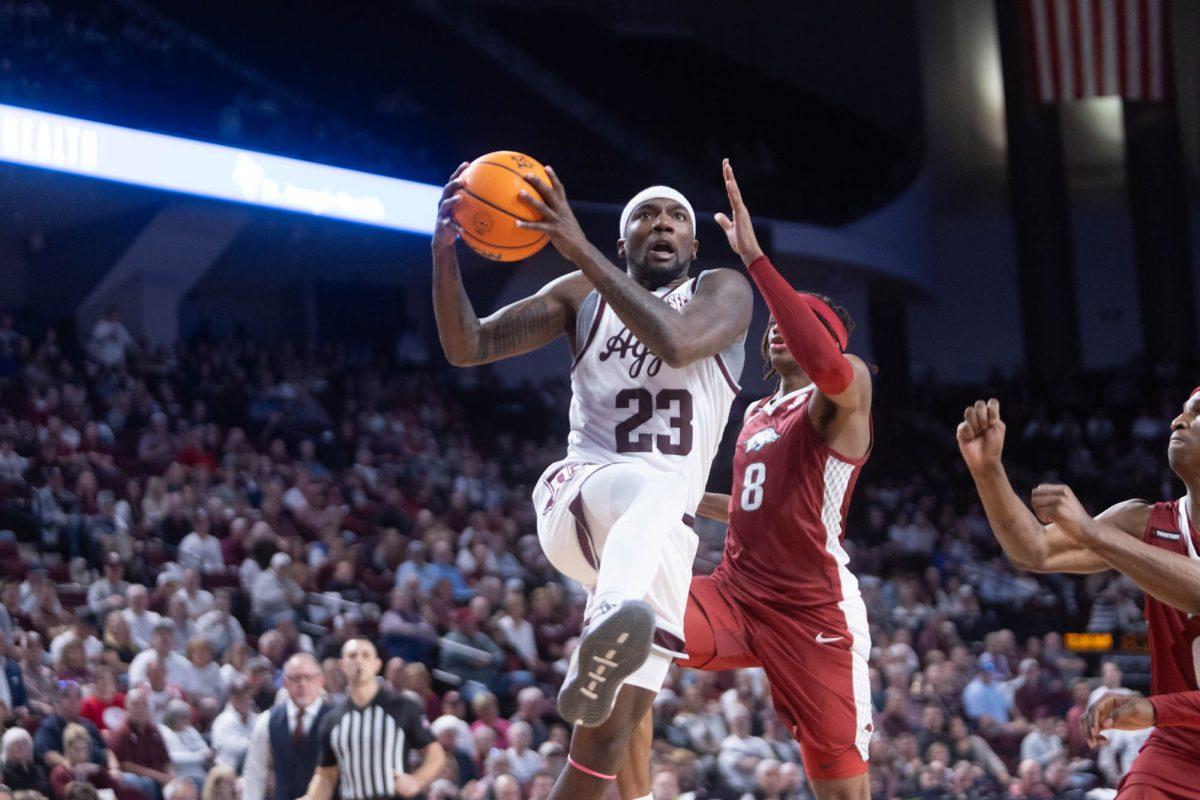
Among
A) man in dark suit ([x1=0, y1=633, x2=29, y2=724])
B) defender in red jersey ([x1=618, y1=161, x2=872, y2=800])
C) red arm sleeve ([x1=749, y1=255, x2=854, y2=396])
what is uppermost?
red arm sleeve ([x1=749, y1=255, x2=854, y2=396])

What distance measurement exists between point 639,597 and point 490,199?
1.27 meters

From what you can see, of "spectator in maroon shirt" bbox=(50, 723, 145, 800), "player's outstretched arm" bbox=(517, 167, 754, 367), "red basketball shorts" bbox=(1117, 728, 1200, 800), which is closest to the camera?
"player's outstretched arm" bbox=(517, 167, 754, 367)

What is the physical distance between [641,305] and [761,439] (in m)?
1.46

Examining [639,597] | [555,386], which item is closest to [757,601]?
[639,597]

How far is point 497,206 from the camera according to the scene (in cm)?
438

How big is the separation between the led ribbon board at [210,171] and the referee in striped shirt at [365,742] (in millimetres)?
9842

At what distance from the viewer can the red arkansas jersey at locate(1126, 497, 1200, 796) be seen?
4.50 m

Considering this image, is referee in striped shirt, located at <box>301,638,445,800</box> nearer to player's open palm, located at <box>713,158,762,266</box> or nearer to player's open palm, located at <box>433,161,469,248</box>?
player's open palm, located at <box>433,161,469,248</box>

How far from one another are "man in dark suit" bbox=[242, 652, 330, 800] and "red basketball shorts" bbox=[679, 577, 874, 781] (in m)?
2.63

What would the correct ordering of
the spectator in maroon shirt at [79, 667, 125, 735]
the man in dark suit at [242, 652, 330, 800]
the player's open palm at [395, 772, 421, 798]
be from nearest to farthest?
1. the player's open palm at [395, 772, 421, 798]
2. the man in dark suit at [242, 652, 330, 800]
3. the spectator in maroon shirt at [79, 667, 125, 735]

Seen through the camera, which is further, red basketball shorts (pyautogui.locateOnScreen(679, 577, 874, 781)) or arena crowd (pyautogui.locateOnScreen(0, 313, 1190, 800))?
arena crowd (pyautogui.locateOnScreen(0, 313, 1190, 800))

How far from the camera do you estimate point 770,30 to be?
2791 centimetres

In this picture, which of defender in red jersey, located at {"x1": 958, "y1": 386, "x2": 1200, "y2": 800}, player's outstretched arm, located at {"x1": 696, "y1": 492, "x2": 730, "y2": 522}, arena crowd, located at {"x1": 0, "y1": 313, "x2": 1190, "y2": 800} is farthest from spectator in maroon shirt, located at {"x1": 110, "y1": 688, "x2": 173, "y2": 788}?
defender in red jersey, located at {"x1": 958, "y1": 386, "x2": 1200, "y2": 800}

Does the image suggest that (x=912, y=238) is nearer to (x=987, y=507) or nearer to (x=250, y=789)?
(x=250, y=789)
